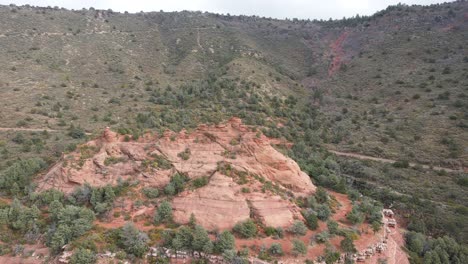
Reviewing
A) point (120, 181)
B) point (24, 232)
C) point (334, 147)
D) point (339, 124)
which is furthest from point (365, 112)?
point (24, 232)

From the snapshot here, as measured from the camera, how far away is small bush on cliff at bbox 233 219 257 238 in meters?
23.4

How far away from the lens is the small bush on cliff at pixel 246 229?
23422mm

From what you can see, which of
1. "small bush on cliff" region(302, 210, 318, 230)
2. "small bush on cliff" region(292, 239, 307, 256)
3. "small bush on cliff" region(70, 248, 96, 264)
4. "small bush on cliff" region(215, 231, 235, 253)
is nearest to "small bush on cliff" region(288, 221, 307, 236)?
"small bush on cliff" region(302, 210, 318, 230)

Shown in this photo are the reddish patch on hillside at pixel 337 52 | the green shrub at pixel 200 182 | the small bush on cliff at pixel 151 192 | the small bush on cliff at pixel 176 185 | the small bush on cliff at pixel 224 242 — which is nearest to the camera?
the small bush on cliff at pixel 224 242

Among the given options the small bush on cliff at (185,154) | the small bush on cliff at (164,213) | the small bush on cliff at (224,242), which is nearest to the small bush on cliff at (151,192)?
the small bush on cliff at (164,213)

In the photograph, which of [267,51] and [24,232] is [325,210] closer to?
[24,232]

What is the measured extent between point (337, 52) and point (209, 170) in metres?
68.8

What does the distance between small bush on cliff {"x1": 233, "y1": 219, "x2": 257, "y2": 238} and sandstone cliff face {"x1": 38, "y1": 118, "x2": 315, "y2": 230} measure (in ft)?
1.77

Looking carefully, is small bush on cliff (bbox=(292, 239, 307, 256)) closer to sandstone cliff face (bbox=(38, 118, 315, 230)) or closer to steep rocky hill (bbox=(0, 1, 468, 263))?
steep rocky hill (bbox=(0, 1, 468, 263))

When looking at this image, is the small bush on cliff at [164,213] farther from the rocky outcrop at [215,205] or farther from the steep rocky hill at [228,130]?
the rocky outcrop at [215,205]

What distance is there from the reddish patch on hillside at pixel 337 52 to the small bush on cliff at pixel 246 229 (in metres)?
59.5

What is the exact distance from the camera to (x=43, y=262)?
22250 millimetres

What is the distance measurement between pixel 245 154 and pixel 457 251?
18963 millimetres

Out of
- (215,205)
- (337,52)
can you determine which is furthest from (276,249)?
(337,52)
